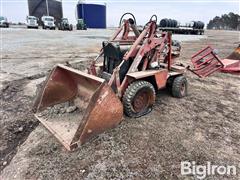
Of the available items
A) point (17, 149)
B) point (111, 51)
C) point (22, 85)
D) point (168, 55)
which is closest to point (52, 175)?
point (17, 149)

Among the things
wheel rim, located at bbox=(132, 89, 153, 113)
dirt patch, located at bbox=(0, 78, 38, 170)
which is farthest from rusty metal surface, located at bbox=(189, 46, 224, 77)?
dirt patch, located at bbox=(0, 78, 38, 170)

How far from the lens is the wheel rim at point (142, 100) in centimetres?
330

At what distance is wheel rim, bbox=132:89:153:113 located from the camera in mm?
3305

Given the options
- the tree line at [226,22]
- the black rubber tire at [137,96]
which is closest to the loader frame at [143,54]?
the black rubber tire at [137,96]

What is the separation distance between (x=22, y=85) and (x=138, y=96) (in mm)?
3233

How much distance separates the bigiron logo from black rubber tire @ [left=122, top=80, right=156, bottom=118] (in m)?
1.16

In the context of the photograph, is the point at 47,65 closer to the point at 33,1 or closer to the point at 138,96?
the point at 138,96

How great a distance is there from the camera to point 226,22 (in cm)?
8262

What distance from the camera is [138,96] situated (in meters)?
3.32

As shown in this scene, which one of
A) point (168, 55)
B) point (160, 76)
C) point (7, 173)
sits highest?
point (168, 55)

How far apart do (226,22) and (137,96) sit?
9519 centimetres

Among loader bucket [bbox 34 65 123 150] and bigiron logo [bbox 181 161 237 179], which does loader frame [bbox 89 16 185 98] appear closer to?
loader bucket [bbox 34 65 123 150]

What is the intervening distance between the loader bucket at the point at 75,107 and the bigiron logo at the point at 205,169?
112 cm

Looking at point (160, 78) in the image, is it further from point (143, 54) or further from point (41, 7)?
point (41, 7)
